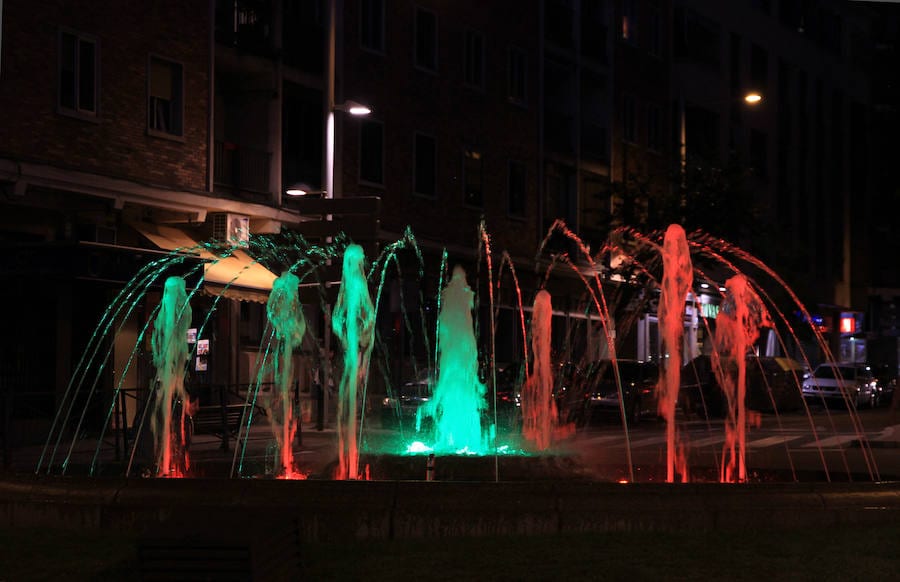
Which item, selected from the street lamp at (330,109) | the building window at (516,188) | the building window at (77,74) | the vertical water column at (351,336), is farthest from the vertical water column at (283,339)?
the building window at (516,188)

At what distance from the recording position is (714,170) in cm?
4284

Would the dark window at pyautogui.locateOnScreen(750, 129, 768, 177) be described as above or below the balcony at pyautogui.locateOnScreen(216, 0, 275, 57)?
above

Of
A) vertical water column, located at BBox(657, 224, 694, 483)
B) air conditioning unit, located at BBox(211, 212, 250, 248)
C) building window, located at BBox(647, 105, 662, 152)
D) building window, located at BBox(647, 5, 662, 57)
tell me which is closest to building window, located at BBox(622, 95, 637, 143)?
building window, located at BBox(647, 105, 662, 152)

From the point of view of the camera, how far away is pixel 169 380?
22.3 meters

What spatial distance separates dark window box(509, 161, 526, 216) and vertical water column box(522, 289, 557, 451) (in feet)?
24.4

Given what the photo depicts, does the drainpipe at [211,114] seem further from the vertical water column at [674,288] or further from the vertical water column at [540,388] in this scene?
the vertical water column at [674,288]

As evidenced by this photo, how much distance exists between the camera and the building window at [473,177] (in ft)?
131

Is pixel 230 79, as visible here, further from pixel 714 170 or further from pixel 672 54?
pixel 672 54

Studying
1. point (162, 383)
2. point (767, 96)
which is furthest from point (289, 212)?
point (767, 96)

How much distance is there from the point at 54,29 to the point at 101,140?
7.18 ft

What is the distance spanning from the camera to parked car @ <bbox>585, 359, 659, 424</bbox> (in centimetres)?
3331

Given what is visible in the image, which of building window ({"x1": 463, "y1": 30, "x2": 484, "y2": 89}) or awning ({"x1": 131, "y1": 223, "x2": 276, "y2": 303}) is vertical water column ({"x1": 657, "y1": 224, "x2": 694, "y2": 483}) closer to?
awning ({"x1": 131, "y1": 223, "x2": 276, "y2": 303})

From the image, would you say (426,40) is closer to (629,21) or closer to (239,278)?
(239,278)

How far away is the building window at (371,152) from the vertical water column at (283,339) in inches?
167
